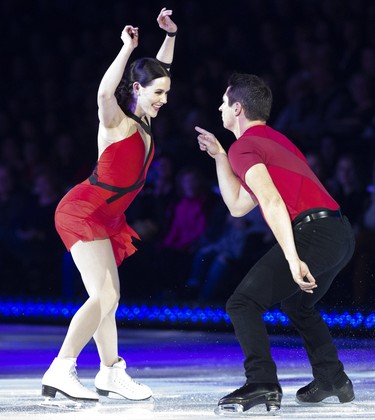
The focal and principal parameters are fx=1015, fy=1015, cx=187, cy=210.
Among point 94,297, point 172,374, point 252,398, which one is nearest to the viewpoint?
point 252,398

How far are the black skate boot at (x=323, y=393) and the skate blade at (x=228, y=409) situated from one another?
0.43 meters

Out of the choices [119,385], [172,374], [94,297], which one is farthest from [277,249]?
[172,374]

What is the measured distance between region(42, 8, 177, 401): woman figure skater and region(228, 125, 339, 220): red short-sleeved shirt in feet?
1.95

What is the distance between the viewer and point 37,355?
20.8ft

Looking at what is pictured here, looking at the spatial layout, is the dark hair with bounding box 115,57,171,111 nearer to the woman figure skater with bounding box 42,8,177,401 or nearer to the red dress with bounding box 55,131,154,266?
the woman figure skater with bounding box 42,8,177,401

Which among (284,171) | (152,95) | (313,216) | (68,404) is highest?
(152,95)

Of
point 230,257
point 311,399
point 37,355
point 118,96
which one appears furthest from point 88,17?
point 311,399

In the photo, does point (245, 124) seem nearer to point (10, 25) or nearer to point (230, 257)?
point (230, 257)

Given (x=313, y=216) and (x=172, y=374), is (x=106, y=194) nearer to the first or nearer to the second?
(x=313, y=216)

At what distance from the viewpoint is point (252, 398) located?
3916 millimetres

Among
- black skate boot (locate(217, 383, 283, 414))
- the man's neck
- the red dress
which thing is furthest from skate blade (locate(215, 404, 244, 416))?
the man's neck

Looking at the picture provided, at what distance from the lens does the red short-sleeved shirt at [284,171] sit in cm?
403

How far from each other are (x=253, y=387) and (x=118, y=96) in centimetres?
153

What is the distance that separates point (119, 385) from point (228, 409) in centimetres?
69
